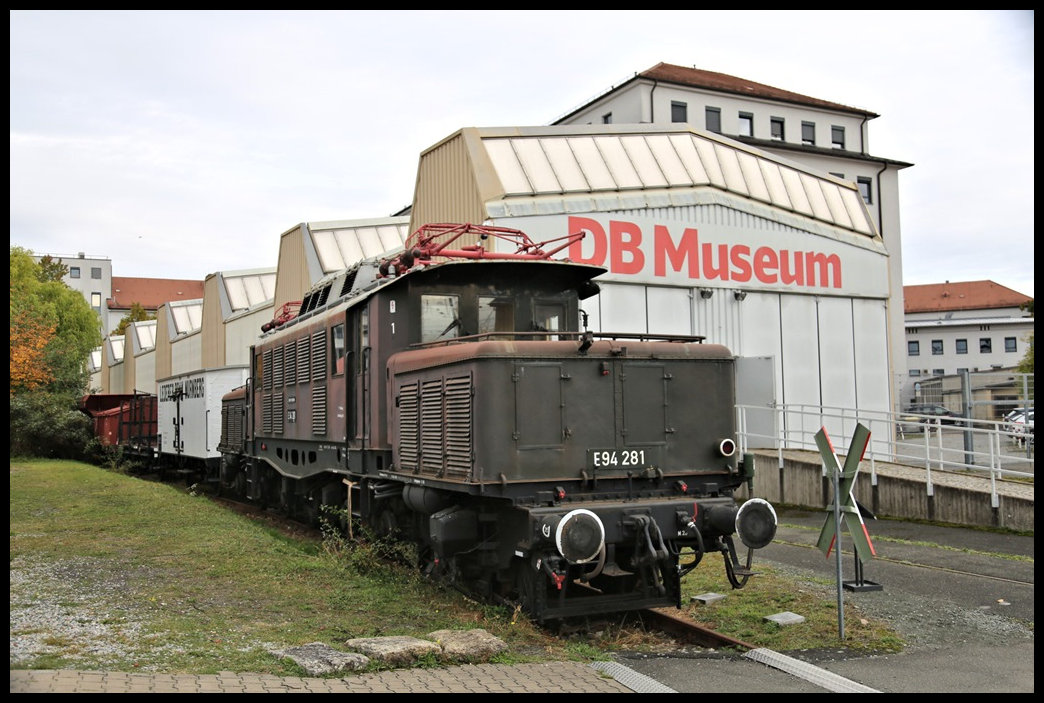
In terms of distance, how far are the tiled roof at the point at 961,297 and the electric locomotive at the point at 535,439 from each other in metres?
77.5

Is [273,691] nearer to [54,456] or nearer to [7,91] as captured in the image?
[7,91]

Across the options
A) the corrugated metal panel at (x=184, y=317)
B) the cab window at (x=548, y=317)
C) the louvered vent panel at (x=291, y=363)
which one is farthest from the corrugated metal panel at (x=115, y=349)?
the cab window at (x=548, y=317)

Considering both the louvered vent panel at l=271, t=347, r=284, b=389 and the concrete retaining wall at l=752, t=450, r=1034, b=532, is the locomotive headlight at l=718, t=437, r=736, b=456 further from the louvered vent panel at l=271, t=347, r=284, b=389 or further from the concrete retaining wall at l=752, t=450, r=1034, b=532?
the louvered vent panel at l=271, t=347, r=284, b=389

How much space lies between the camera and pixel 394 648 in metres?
6.45

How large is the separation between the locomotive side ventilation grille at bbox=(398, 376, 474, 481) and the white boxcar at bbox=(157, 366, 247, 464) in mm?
13515

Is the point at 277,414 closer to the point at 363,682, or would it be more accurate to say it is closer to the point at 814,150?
the point at 363,682

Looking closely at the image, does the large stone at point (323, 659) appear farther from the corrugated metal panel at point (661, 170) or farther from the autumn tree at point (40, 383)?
the autumn tree at point (40, 383)

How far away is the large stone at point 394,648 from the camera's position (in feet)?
20.8

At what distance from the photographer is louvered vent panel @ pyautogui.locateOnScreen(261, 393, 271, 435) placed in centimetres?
1499

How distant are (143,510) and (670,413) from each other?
10.7 meters

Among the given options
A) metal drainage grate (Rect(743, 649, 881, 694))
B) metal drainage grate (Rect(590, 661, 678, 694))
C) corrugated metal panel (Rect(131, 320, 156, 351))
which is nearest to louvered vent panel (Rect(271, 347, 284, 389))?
metal drainage grate (Rect(590, 661, 678, 694))

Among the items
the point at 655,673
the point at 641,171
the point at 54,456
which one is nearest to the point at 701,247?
the point at 641,171

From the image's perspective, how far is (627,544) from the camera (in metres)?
7.71

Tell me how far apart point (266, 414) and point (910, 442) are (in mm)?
14641
